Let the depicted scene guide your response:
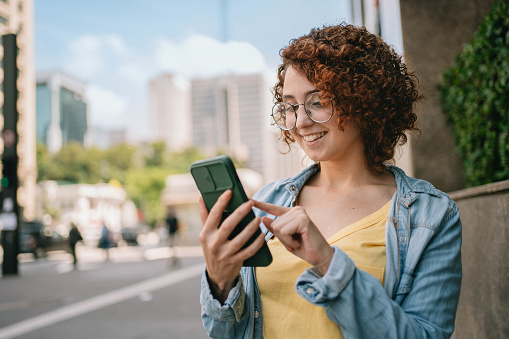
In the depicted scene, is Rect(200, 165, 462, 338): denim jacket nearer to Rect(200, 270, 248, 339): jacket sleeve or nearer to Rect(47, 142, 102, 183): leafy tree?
Rect(200, 270, 248, 339): jacket sleeve

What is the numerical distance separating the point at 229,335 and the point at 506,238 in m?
1.35

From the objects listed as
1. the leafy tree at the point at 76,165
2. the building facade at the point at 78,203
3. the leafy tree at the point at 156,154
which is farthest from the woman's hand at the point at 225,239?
the leafy tree at the point at 156,154

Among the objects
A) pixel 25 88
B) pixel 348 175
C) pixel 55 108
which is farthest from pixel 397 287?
pixel 55 108

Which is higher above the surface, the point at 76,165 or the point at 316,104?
the point at 76,165

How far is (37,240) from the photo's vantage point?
69.2 feet

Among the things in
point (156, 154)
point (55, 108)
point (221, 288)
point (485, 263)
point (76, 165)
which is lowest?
point (485, 263)

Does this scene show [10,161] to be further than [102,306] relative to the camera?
Yes

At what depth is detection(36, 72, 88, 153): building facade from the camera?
9606cm

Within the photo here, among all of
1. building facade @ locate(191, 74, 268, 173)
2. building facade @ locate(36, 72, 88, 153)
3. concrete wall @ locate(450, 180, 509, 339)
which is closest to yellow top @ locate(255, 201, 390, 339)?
concrete wall @ locate(450, 180, 509, 339)

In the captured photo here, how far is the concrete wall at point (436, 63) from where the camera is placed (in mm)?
4152

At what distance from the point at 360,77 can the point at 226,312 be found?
90cm

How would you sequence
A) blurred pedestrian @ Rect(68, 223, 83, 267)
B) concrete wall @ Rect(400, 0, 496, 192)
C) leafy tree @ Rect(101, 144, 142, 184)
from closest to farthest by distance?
1. concrete wall @ Rect(400, 0, 496, 192)
2. blurred pedestrian @ Rect(68, 223, 83, 267)
3. leafy tree @ Rect(101, 144, 142, 184)

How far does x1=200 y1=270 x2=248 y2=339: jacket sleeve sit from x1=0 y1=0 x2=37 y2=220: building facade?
52.6 metres

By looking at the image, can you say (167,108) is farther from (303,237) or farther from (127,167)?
(303,237)
